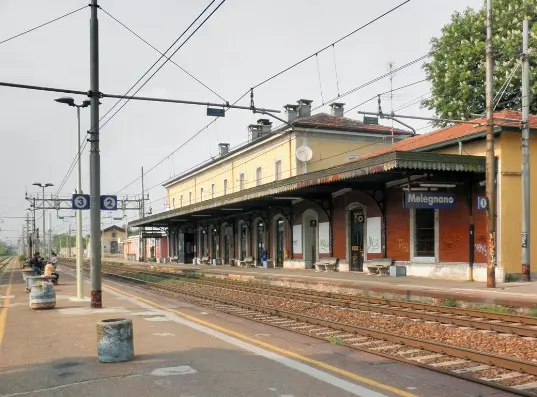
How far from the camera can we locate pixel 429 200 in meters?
19.2

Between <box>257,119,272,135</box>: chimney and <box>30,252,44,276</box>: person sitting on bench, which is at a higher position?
<box>257,119,272,135</box>: chimney

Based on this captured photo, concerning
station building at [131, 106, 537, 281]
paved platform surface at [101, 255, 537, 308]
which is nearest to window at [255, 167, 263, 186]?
station building at [131, 106, 537, 281]

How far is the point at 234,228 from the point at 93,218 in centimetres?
2700

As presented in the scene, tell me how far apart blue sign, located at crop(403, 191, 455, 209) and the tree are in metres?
11.8

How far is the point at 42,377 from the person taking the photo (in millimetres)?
6812

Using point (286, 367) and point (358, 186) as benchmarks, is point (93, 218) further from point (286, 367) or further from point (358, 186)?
point (358, 186)

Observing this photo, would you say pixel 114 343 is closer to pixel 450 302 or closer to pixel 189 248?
pixel 450 302

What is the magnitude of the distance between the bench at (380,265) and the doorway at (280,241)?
10245 millimetres

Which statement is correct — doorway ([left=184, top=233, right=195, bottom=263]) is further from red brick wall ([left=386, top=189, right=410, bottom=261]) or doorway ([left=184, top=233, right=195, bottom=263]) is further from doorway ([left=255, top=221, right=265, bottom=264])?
red brick wall ([left=386, top=189, right=410, bottom=261])

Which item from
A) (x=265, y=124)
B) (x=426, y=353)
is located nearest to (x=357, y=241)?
(x=426, y=353)

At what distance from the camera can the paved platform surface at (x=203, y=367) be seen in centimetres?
612

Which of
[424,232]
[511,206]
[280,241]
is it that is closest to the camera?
[511,206]

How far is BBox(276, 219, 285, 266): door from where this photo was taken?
33375 millimetres

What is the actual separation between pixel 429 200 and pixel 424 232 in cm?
275
